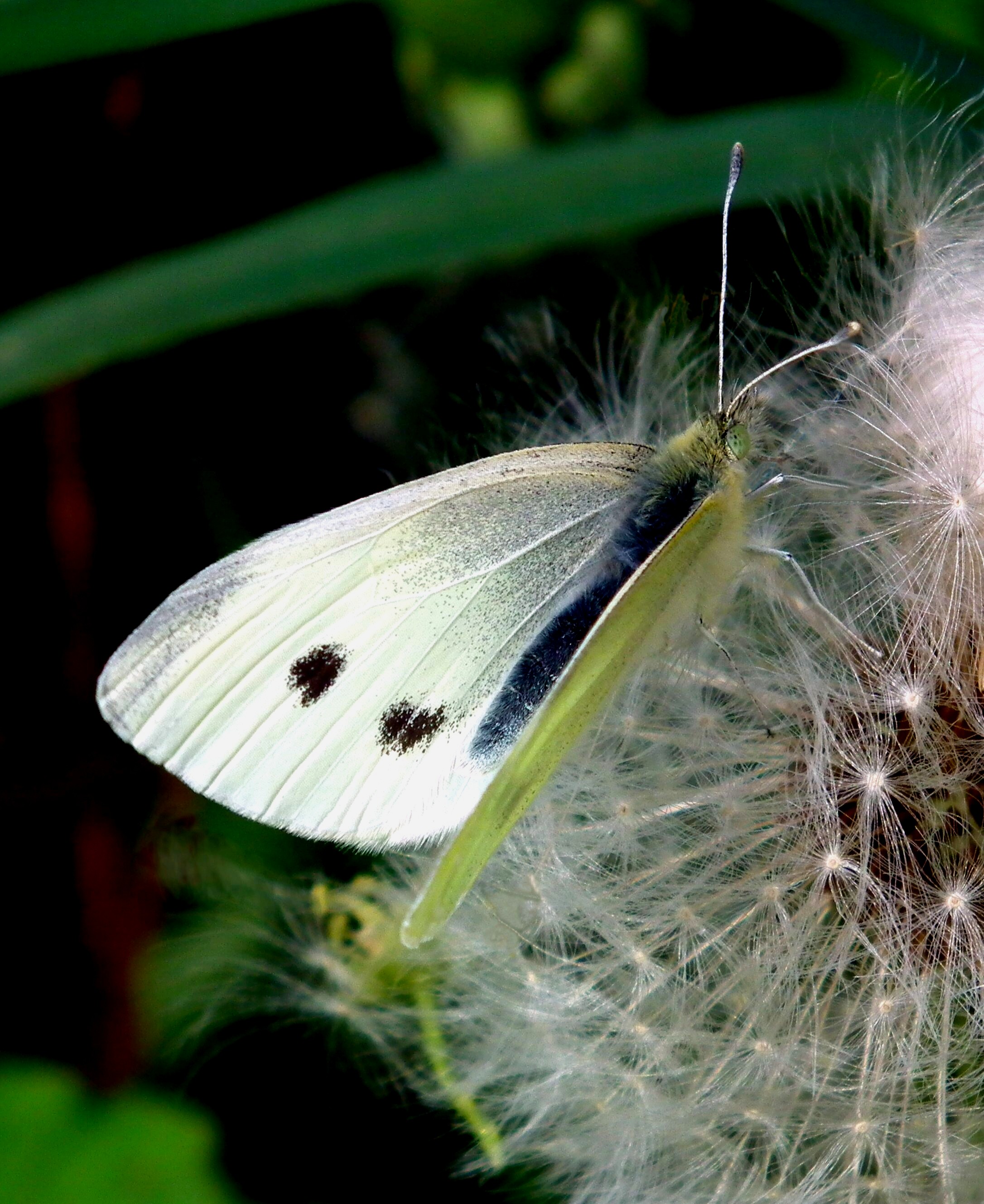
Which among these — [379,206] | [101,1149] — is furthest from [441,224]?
[101,1149]

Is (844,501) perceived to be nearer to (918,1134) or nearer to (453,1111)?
(918,1134)

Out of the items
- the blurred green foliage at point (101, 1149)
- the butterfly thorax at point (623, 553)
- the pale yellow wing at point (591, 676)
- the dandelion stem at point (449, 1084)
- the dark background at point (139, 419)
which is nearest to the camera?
the pale yellow wing at point (591, 676)

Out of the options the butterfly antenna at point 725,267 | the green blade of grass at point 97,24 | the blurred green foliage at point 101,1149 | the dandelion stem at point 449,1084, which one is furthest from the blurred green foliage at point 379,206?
the blurred green foliage at point 101,1149

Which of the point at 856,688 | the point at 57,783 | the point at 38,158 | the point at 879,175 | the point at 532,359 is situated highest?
the point at 38,158

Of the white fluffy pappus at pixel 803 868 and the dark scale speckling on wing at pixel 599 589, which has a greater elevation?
the dark scale speckling on wing at pixel 599 589

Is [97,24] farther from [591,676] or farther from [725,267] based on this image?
[591,676]

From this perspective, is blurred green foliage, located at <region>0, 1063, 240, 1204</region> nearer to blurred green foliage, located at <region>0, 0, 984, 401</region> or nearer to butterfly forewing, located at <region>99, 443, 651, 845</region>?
butterfly forewing, located at <region>99, 443, 651, 845</region>

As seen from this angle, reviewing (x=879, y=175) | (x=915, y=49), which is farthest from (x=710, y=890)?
(x=915, y=49)

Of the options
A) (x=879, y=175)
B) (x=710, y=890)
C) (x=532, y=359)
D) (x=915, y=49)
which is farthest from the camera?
(x=532, y=359)

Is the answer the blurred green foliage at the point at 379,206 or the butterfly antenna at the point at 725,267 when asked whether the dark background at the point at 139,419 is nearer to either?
the blurred green foliage at the point at 379,206
